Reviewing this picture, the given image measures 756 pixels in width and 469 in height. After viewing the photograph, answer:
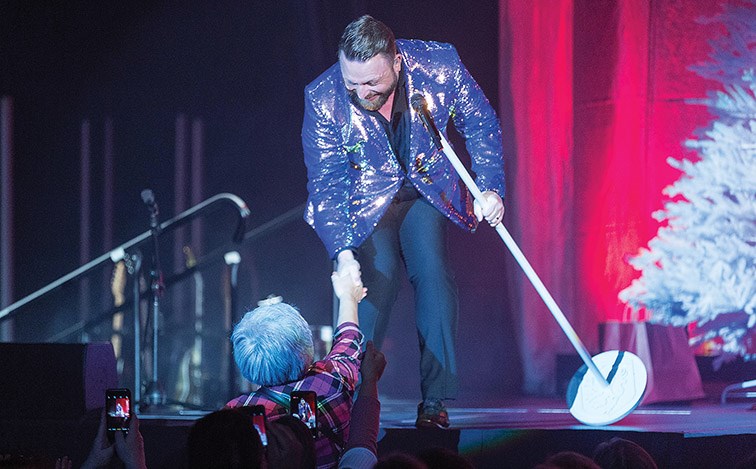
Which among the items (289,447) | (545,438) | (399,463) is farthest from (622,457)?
(545,438)

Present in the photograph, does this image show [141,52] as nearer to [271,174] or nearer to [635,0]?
[271,174]

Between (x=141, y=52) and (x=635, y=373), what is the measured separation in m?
4.42

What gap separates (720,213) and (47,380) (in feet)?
11.1

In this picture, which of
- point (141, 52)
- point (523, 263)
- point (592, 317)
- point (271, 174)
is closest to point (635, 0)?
point (592, 317)

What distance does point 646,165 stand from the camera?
223 inches

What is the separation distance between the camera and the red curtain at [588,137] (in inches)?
221

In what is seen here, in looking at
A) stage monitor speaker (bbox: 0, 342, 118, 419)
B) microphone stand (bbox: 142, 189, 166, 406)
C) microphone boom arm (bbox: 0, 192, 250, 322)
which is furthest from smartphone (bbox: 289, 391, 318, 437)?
microphone boom arm (bbox: 0, 192, 250, 322)

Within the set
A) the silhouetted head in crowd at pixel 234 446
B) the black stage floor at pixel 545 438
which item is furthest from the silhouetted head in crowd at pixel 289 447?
the black stage floor at pixel 545 438

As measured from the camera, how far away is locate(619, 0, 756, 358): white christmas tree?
5441 millimetres

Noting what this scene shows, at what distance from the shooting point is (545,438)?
371 cm

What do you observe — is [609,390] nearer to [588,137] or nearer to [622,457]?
[622,457]

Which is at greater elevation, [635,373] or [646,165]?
[646,165]

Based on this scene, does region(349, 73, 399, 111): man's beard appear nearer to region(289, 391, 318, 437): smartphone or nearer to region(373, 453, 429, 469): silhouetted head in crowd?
region(289, 391, 318, 437): smartphone

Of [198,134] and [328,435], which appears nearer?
[328,435]
